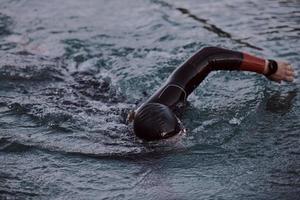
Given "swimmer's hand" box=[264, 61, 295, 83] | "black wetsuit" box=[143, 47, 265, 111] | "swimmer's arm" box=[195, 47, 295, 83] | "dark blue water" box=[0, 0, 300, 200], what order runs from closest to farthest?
"dark blue water" box=[0, 0, 300, 200], "black wetsuit" box=[143, 47, 265, 111], "swimmer's arm" box=[195, 47, 295, 83], "swimmer's hand" box=[264, 61, 295, 83]

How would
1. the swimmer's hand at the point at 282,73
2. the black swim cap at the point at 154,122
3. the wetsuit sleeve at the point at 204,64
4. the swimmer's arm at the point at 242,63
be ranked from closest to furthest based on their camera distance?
1. the black swim cap at the point at 154,122
2. the wetsuit sleeve at the point at 204,64
3. the swimmer's arm at the point at 242,63
4. the swimmer's hand at the point at 282,73

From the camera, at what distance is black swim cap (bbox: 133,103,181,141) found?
4.21 meters

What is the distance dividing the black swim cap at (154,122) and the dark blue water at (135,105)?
6.9 inches

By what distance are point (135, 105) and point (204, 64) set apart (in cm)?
101

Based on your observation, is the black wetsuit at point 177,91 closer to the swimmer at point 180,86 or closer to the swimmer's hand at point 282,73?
the swimmer at point 180,86

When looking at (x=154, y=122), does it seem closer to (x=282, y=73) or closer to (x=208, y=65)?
(x=208, y=65)

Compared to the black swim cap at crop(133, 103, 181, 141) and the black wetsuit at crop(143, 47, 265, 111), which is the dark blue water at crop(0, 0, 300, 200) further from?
the black wetsuit at crop(143, 47, 265, 111)

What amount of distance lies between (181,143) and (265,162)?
2.50ft

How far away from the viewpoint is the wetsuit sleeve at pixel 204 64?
4.85 m

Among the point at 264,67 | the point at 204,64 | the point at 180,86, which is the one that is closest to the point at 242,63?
the point at 264,67

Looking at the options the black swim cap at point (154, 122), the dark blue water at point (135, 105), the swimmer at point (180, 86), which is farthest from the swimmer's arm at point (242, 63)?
the black swim cap at point (154, 122)

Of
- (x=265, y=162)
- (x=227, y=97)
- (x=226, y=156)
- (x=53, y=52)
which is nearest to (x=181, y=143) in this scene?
(x=226, y=156)

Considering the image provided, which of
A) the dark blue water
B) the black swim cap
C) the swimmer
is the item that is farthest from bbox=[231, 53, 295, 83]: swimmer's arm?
the black swim cap

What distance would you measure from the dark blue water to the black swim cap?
18 cm
